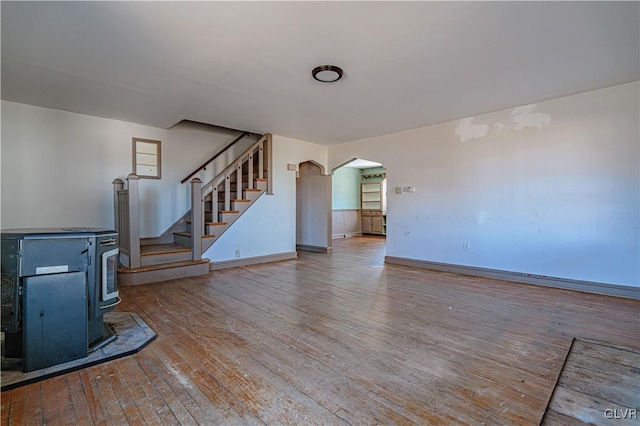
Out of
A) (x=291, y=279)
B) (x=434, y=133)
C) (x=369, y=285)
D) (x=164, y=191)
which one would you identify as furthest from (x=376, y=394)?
(x=164, y=191)

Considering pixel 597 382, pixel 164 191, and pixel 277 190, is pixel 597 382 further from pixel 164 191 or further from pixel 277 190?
pixel 164 191

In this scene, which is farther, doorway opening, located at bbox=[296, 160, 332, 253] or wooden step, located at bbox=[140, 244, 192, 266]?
doorway opening, located at bbox=[296, 160, 332, 253]

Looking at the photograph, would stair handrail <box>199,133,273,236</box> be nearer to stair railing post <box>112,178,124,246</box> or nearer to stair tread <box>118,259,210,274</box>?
stair tread <box>118,259,210,274</box>

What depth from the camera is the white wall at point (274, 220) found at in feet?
17.5

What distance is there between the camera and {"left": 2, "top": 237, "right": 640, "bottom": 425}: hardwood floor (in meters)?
1.55

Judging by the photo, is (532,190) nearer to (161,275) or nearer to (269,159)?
(269,159)

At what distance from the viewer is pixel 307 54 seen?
270 centimetres

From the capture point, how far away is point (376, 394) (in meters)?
1.69

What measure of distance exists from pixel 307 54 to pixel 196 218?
3.10 m

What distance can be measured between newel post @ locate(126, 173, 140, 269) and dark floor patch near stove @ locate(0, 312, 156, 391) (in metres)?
1.38

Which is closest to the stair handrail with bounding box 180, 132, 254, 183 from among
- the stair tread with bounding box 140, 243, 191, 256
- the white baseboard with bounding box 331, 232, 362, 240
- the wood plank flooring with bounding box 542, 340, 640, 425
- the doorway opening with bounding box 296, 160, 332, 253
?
the stair tread with bounding box 140, 243, 191, 256

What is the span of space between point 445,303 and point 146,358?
294cm

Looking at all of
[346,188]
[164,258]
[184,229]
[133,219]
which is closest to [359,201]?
[346,188]

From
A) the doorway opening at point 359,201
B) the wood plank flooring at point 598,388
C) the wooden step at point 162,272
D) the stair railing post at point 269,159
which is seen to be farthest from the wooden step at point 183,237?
the doorway opening at point 359,201
